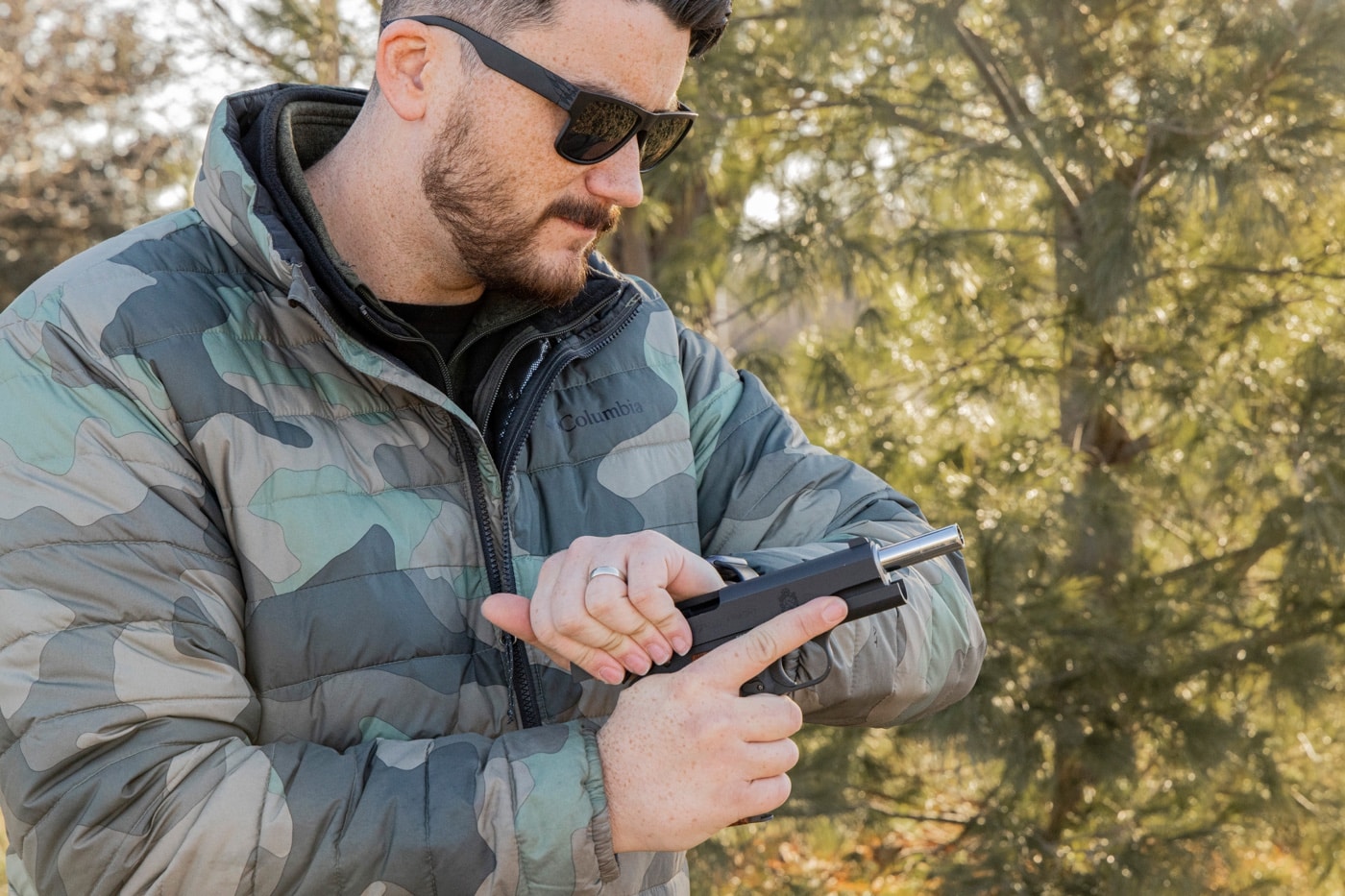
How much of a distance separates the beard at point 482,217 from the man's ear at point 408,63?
0.22ft

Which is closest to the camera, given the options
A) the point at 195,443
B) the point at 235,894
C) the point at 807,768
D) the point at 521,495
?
the point at 235,894

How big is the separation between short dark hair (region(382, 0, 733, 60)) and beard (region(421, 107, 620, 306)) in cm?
15

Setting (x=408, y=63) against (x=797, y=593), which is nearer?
(x=797, y=593)

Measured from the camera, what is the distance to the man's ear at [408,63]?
6.73ft

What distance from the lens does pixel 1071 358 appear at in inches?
169

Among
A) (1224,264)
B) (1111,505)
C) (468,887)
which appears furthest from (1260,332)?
(468,887)

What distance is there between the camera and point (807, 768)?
14.4ft

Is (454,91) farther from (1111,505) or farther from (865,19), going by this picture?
(1111,505)

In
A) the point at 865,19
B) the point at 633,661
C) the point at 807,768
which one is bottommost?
the point at 807,768

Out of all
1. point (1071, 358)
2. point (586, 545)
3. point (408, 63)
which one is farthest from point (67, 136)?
point (586, 545)

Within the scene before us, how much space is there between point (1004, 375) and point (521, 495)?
9.48 feet

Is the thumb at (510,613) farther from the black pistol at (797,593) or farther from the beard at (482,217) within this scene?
the beard at (482,217)

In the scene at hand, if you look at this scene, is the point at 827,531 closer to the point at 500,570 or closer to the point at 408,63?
the point at 500,570

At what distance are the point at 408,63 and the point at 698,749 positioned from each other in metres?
1.19
